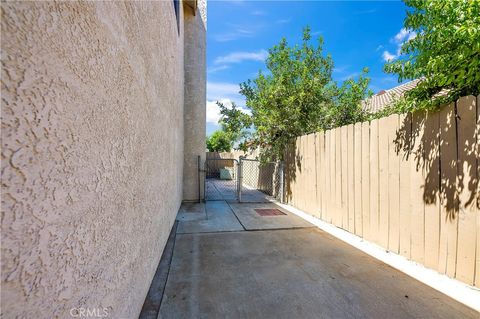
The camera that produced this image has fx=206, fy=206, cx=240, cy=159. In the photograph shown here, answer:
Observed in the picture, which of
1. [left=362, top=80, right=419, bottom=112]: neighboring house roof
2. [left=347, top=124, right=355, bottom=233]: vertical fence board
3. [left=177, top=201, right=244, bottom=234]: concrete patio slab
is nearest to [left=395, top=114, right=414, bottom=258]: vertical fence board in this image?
[left=347, top=124, right=355, bottom=233]: vertical fence board

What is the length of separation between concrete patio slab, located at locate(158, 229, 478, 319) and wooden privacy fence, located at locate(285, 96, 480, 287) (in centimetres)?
60

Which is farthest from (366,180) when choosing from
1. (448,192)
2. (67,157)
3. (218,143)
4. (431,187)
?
(218,143)

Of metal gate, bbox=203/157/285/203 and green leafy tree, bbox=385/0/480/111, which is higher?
green leafy tree, bbox=385/0/480/111

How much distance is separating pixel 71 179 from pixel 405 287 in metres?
3.49

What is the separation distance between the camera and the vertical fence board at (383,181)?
3.60 m

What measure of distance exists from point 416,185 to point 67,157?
13.4 feet

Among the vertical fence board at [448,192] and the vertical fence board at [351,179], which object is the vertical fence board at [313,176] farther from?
the vertical fence board at [448,192]

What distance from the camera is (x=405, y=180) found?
3287 mm

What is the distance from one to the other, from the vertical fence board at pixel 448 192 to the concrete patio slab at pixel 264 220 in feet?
Answer: 8.03

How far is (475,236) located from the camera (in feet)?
7.98

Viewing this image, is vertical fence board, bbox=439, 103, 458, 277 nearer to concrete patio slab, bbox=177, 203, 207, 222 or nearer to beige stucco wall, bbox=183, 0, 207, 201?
concrete patio slab, bbox=177, 203, 207, 222

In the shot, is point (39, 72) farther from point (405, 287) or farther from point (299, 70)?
point (299, 70)

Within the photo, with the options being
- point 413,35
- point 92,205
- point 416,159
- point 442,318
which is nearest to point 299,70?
point 413,35

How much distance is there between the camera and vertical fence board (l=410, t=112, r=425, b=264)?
9.91 feet
